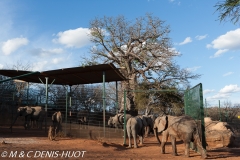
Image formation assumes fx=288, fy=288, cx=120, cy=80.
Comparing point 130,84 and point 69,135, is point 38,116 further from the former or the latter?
point 130,84

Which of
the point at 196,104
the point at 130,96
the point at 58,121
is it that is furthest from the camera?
the point at 130,96

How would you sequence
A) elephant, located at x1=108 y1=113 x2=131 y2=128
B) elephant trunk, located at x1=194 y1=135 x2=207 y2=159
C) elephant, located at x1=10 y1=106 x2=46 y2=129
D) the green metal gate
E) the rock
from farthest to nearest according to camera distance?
elephant, located at x1=108 y1=113 x2=131 y2=128
elephant, located at x1=10 y1=106 x2=46 y2=129
the rock
the green metal gate
elephant trunk, located at x1=194 y1=135 x2=207 y2=159

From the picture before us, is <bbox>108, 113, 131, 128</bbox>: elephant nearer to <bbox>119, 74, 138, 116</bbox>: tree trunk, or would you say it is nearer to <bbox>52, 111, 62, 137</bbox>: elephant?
<bbox>119, 74, 138, 116</bbox>: tree trunk

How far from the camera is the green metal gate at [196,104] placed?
34.6 feet

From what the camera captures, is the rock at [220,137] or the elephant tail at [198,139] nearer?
the elephant tail at [198,139]

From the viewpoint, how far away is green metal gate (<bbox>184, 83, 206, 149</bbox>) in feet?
34.6

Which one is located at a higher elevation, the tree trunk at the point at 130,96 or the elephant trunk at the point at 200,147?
the tree trunk at the point at 130,96

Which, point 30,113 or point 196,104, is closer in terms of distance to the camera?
point 196,104

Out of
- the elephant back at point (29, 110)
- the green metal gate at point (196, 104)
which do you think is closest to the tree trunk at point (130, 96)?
the elephant back at point (29, 110)

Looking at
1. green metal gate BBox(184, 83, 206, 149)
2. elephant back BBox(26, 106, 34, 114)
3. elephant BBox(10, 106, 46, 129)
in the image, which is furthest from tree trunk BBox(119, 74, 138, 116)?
green metal gate BBox(184, 83, 206, 149)

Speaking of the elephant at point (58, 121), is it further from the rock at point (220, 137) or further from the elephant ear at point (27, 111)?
the rock at point (220, 137)

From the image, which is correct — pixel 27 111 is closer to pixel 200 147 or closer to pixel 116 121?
pixel 116 121

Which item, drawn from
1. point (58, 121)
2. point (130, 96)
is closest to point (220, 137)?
point (58, 121)

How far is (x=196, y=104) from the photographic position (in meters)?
11.6
